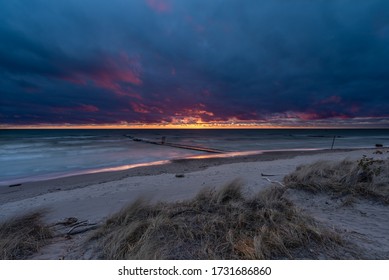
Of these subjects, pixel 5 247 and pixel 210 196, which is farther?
pixel 210 196

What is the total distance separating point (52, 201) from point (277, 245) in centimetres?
771

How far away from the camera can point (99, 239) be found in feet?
12.1

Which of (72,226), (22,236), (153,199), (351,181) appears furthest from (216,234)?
(351,181)

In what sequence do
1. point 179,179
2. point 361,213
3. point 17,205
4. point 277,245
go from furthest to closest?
point 179,179
point 17,205
point 361,213
point 277,245

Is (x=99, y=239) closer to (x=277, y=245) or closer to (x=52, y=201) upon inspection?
(x=277, y=245)

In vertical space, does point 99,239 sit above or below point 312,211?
below

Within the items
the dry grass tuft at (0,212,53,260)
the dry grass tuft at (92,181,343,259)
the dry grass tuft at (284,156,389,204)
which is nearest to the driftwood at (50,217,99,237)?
the dry grass tuft at (0,212,53,260)

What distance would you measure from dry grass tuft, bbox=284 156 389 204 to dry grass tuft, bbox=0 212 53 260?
22.5ft

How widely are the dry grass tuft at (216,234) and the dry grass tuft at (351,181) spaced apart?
262 cm

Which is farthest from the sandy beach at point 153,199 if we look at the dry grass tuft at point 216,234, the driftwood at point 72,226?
the dry grass tuft at point 216,234

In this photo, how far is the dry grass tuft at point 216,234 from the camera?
124 inches

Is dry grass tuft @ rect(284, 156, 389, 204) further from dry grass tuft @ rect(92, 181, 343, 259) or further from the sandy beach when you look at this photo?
dry grass tuft @ rect(92, 181, 343, 259)

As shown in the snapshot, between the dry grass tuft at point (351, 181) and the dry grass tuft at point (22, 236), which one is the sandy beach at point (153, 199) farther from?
the dry grass tuft at point (351, 181)
